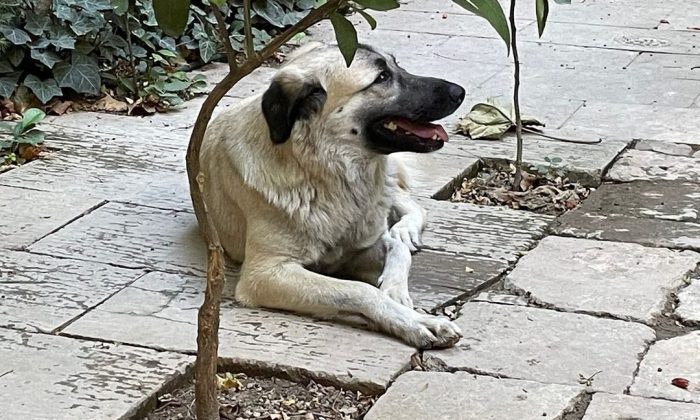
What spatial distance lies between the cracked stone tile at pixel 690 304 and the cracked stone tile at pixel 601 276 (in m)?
0.05

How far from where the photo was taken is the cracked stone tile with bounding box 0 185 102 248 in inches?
184

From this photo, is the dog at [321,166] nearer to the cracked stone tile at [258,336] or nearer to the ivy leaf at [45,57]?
the cracked stone tile at [258,336]

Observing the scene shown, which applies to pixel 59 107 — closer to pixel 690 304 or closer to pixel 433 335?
pixel 433 335

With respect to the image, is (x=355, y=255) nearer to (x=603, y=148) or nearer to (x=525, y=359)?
(x=525, y=359)

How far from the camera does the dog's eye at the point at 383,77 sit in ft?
13.5

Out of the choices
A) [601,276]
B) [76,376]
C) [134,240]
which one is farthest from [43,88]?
[601,276]

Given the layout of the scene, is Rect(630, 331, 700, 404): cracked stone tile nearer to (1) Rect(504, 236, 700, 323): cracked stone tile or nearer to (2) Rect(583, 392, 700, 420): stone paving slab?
(2) Rect(583, 392, 700, 420): stone paving slab

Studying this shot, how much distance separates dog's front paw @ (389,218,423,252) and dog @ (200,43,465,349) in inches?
7.1

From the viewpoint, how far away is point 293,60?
4191 millimetres

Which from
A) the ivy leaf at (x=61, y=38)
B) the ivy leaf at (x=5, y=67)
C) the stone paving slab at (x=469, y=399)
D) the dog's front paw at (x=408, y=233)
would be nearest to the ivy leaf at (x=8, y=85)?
the ivy leaf at (x=5, y=67)

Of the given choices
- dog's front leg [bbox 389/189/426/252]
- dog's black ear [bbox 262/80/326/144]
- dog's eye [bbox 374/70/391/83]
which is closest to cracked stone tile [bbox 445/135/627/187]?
dog's front leg [bbox 389/189/426/252]

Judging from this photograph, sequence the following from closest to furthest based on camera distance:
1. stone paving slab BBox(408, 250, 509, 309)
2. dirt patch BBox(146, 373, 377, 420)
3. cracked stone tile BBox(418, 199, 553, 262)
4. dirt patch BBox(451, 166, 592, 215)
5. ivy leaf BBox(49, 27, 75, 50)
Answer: dirt patch BBox(146, 373, 377, 420) < stone paving slab BBox(408, 250, 509, 309) < cracked stone tile BBox(418, 199, 553, 262) < dirt patch BBox(451, 166, 592, 215) < ivy leaf BBox(49, 27, 75, 50)

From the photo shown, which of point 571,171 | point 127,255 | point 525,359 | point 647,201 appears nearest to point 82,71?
point 127,255

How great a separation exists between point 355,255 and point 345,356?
78 centimetres
